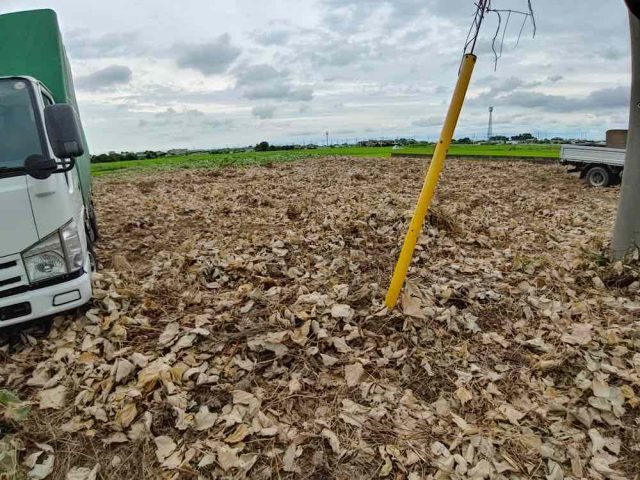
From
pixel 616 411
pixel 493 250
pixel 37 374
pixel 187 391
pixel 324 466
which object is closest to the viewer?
pixel 324 466

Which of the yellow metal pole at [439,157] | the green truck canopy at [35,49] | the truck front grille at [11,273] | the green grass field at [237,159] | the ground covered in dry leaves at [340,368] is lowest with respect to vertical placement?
the ground covered in dry leaves at [340,368]

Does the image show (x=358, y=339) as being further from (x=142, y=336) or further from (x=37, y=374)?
(x=37, y=374)

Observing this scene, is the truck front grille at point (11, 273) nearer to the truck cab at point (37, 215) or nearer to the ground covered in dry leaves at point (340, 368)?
the truck cab at point (37, 215)

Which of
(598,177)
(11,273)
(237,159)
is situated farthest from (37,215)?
(237,159)

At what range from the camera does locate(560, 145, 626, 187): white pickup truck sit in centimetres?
1471

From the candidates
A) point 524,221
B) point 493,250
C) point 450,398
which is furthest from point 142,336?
point 524,221

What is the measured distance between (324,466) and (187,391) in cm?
125

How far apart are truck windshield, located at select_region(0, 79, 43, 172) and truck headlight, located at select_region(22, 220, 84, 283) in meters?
0.66

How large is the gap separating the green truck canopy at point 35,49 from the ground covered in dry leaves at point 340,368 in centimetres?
308

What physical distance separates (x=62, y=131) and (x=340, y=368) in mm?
3051

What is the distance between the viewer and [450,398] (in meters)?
3.43

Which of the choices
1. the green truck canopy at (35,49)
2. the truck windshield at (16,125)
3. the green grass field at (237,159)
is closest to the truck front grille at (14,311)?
the truck windshield at (16,125)

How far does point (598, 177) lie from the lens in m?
15.3

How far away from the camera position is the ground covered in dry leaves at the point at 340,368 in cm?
290
